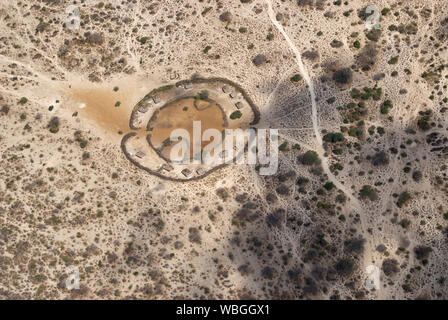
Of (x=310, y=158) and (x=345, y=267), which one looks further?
(x=310, y=158)

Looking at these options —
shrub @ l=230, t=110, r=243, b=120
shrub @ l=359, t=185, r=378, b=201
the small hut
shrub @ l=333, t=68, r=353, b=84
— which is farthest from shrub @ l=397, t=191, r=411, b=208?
the small hut

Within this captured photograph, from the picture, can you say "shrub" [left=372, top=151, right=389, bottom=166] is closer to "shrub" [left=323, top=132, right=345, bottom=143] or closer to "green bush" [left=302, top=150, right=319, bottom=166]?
"shrub" [left=323, top=132, right=345, bottom=143]

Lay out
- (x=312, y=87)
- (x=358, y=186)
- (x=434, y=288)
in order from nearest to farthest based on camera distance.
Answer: (x=434, y=288) < (x=358, y=186) < (x=312, y=87)

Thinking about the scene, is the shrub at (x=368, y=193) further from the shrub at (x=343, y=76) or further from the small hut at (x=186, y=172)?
the small hut at (x=186, y=172)

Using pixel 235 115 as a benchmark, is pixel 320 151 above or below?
below

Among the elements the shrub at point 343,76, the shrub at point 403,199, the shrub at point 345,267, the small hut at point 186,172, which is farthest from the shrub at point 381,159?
the small hut at point 186,172

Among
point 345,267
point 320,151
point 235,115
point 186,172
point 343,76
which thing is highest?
point 343,76

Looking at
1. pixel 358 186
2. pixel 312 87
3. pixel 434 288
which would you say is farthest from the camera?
pixel 312 87

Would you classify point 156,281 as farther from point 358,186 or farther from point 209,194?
point 358,186

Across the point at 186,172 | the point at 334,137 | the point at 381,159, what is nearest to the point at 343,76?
the point at 334,137

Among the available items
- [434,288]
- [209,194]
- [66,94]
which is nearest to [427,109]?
[434,288]

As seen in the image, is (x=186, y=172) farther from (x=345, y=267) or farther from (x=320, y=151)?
(x=345, y=267)
